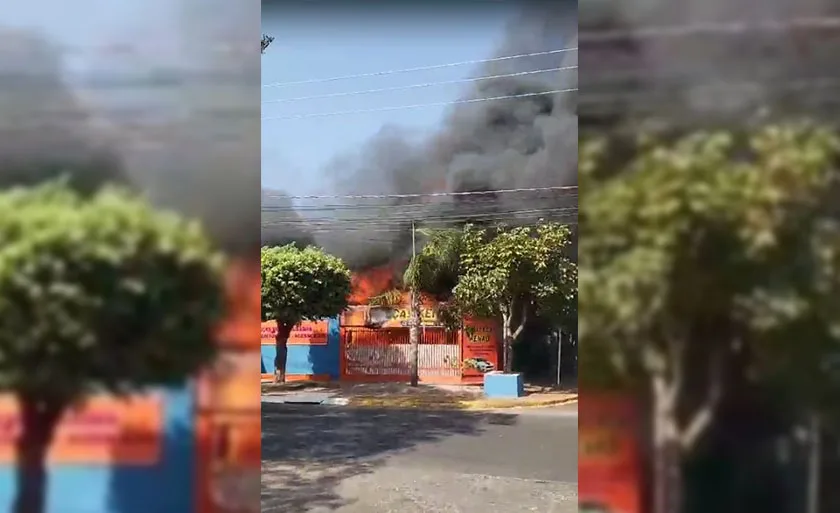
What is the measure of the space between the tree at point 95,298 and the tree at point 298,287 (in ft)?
25.1

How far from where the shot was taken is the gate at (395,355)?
38.7ft

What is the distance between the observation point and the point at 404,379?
11766 mm

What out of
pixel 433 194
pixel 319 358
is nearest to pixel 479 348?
pixel 433 194

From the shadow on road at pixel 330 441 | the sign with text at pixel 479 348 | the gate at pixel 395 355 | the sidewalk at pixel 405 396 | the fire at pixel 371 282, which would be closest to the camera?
the shadow on road at pixel 330 441

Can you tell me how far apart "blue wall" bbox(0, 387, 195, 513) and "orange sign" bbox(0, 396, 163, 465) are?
0.03 metres

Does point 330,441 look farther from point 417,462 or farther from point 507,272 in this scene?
point 507,272

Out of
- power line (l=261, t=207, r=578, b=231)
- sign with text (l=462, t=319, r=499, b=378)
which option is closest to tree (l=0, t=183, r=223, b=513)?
power line (l=261, t=207, r=578, b=231)

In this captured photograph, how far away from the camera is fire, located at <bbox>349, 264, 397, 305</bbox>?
1249 centimetres

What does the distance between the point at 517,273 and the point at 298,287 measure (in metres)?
3.19

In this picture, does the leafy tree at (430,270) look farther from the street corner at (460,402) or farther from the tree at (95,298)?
the tree at (95,298)

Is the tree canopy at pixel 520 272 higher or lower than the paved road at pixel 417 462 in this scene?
higher

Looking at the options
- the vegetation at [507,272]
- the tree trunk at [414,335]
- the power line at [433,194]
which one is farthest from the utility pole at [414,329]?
the power line at [433,194]

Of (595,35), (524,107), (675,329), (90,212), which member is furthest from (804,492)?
(524,107)

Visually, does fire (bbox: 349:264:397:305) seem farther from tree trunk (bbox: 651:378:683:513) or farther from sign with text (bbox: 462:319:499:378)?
tree trunk (bbox: 651:378:683:513)
